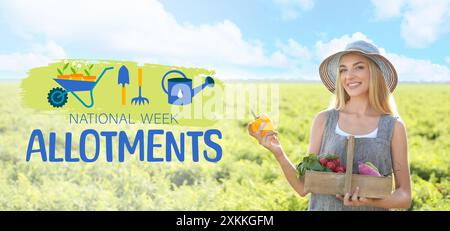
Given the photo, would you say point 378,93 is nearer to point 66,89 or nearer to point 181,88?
point 181,88

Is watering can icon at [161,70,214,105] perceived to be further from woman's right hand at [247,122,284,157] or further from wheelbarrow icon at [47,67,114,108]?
woman's right hand at [247,122,284,157]

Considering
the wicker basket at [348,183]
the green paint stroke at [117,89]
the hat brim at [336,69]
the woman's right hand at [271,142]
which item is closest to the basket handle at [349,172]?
the wicker basket at [348,183]

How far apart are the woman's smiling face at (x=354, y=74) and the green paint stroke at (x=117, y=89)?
241 centimetres

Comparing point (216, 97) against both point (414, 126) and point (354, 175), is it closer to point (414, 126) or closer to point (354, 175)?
point (354, 175)

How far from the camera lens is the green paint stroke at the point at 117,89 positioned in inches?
169

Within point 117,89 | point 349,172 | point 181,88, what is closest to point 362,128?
point 349,172

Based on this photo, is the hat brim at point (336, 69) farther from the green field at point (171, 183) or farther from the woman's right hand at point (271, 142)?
the green field at point (171, 183)

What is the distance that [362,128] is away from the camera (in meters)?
2.09

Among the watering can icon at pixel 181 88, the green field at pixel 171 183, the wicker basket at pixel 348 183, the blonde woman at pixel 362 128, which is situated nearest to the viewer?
the wicker basket at pixel 348 183

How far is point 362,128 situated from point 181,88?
2.68m

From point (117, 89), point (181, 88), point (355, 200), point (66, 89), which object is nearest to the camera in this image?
point (355, 200)

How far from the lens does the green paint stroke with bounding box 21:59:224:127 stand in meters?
4.30

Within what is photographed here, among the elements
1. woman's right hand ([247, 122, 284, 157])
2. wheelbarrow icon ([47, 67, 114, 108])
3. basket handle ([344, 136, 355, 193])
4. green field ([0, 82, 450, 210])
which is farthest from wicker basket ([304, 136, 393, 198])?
wheelbarrow icon ([47, 67, 114, 108])
